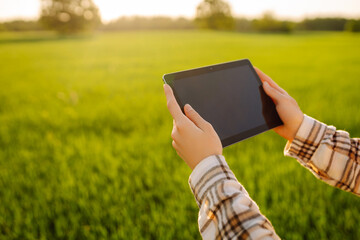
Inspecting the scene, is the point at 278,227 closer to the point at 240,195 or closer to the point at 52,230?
the point at 240,195

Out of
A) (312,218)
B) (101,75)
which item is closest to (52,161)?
(312,218)

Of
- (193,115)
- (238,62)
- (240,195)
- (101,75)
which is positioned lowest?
(101,75)

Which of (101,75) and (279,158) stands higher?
(279,158)

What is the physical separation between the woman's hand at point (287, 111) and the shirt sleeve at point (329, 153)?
44 mm

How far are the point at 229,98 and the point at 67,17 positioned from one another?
188 feet

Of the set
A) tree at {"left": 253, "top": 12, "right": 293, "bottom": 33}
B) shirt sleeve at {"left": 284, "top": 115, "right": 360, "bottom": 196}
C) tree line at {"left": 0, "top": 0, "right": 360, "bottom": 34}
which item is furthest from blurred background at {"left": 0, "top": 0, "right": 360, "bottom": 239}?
tree at {"left": 253, "top": 12, "right": 293, "bottom": 33}

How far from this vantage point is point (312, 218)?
1746 millimetres

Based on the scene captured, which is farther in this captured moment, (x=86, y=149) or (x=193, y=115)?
(x=86, y=149)

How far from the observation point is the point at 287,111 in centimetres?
127

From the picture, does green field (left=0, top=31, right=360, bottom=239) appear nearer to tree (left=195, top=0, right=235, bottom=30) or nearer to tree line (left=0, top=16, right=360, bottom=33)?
tree line (left=0, top=16, right=360, bottom=33)

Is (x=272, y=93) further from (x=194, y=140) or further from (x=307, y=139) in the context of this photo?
(x=194, y=140)

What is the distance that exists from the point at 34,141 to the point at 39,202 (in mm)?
1404

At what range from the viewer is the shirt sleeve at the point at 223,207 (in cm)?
74

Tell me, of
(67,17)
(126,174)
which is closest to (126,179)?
(126,174)
